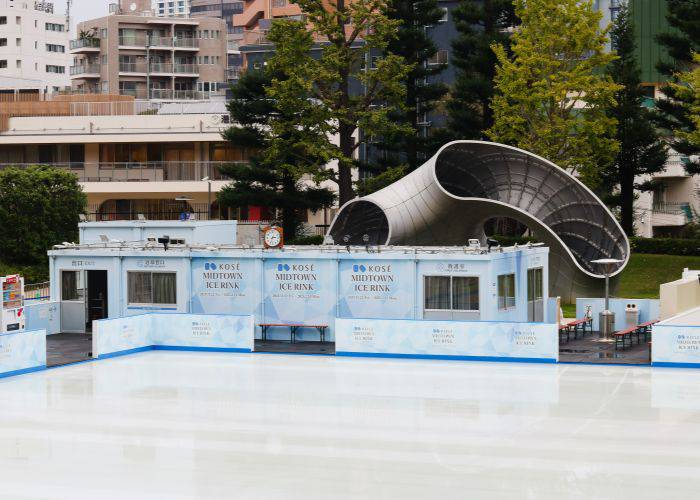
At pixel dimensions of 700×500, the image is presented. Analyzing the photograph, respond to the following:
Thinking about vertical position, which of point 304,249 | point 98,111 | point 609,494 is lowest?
point 609,494

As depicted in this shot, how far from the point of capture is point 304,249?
126ft

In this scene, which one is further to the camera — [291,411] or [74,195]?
[74,195]

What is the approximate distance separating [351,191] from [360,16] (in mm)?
8997

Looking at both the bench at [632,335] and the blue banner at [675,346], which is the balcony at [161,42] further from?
the blue banner at [675,346]

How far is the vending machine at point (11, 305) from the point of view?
36.3m

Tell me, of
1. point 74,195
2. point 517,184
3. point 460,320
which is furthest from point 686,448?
point 74,195

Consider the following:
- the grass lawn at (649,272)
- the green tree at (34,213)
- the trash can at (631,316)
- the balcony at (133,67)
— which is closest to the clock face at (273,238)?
the trash can at (631,316)

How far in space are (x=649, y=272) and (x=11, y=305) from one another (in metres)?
32.9

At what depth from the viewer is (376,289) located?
1463 inches

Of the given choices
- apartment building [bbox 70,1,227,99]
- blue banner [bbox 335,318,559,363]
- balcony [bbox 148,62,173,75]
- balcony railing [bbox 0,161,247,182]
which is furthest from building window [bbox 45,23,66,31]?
blue banner [bbox 335,318,559,363]

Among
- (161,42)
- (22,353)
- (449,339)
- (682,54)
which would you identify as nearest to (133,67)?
(161,42)

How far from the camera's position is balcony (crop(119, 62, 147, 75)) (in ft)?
390

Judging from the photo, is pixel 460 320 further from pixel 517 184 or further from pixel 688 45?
pixel 688 45

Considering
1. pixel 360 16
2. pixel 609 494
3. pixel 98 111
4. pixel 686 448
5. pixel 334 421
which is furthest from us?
pixel 98 111
